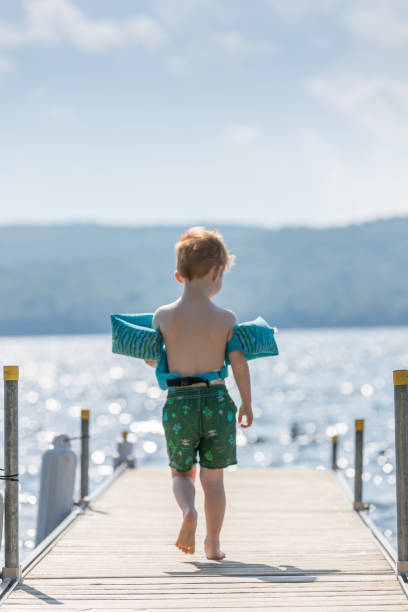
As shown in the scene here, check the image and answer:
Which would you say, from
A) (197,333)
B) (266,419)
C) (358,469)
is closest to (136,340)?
(197,333)

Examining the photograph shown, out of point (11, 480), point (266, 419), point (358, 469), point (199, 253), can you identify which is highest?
point (199, 253)

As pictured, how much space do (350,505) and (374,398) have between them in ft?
129

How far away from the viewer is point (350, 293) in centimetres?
19800

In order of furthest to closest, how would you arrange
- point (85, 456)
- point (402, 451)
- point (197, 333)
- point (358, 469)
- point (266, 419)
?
point (266, 419), point (85, 456), point (358, 469), point (197, 333), point (402, 451)

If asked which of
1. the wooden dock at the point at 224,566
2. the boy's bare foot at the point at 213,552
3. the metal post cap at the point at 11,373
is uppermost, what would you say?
the metal post cap at the point at 11,373

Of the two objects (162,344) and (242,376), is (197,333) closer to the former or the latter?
(162,344)

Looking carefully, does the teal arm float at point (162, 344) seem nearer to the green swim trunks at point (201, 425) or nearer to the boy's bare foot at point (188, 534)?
the green swim trunks at point (201, 425)

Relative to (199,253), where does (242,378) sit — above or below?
below

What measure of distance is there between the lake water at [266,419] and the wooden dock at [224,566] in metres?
4.59

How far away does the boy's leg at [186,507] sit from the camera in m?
4.33

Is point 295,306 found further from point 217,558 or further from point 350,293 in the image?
point 217,558

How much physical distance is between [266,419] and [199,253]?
34.0 meters

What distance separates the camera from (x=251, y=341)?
459 centimetres

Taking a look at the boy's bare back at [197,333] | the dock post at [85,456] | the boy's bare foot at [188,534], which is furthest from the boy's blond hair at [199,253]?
the dock post at [85,456]
